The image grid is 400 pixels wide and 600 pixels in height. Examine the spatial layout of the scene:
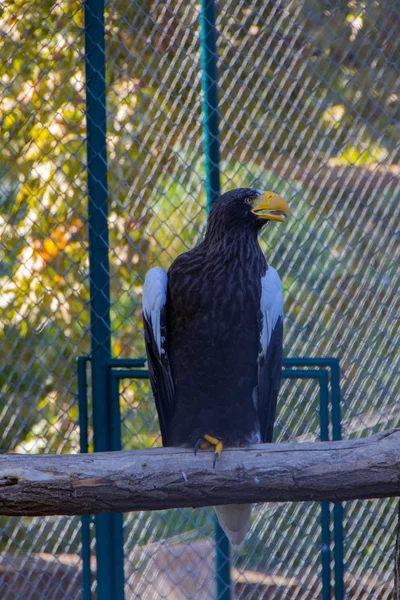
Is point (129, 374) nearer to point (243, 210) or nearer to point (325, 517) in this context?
point (243, 210)

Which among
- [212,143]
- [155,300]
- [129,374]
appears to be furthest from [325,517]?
[212,143]

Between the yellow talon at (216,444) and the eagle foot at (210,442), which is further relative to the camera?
the eagle foot at (210,442)

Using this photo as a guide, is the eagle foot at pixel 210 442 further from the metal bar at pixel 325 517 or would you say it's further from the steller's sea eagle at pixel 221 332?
the metal bar at pixel 325 517

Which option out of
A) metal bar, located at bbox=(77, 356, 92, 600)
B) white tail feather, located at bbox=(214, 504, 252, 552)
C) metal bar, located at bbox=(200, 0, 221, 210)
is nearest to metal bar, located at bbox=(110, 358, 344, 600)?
metal bar, located at bbox=(77, 356, 92, 600)

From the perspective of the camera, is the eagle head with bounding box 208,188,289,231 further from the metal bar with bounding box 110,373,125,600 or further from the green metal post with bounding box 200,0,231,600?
the metal bar with bounding box 110,373,125,600

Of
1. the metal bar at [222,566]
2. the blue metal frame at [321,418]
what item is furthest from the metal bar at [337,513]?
the metal bar at [222,566]

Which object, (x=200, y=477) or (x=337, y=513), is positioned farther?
(x=337, y=513)

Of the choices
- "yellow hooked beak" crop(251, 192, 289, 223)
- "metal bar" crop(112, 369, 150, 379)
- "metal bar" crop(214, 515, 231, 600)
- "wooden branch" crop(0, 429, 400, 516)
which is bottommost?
"metal bar" crop(214, 515, 231, 600)

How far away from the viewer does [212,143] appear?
8.04ft

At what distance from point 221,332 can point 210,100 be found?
2.83 feet

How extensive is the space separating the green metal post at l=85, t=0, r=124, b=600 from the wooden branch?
633 millimetres

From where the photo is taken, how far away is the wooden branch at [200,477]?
5.15ft

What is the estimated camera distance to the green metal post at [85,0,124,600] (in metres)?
2.31

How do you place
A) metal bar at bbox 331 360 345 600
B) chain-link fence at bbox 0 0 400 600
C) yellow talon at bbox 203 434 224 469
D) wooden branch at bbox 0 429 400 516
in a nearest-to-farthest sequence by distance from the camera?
1. wooden branch at bbox 0 429 400 516
2. yellow talon at bbox 203 434 224 469
3. metal bar at bbox 331 360 345 600
4. chain-link fence at bbox 0 0 400 600
